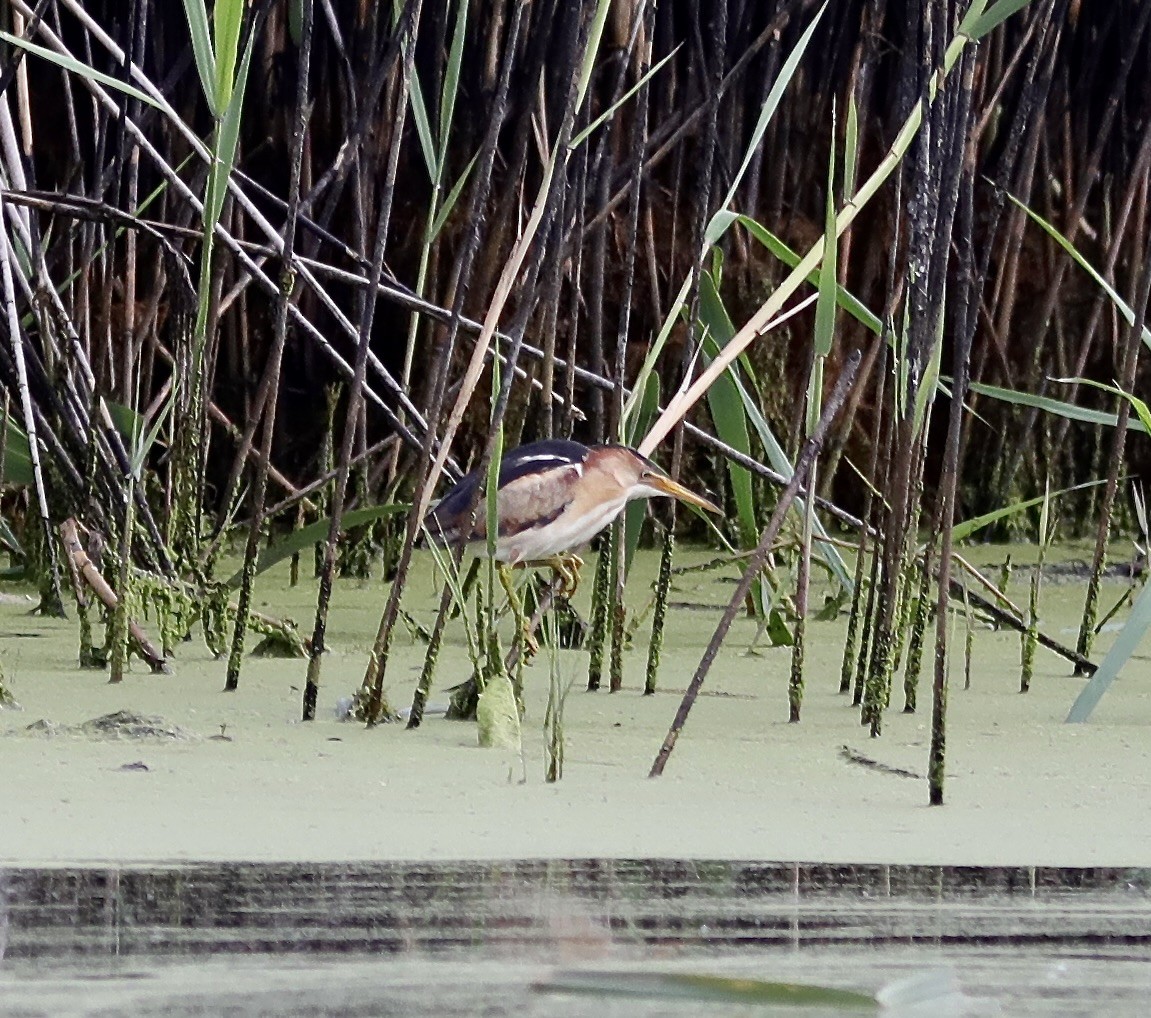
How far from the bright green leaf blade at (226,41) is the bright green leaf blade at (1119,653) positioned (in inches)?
50.5

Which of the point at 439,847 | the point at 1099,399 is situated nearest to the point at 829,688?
the point at 439,847

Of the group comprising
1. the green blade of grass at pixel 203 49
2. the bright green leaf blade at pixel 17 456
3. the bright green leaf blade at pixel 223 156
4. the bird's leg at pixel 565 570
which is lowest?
the bird's leg at pixel 565 570

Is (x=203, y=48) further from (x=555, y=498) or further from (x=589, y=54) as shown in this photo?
(x=555, y=498)

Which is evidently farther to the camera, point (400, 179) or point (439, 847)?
point (400, 179)

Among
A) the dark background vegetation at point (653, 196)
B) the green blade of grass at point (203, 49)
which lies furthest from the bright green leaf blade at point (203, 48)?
the dark background vegetation at point (653, 196)

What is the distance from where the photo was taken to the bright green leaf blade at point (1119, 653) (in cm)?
255

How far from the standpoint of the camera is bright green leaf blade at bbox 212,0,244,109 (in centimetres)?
257

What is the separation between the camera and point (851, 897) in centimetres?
192

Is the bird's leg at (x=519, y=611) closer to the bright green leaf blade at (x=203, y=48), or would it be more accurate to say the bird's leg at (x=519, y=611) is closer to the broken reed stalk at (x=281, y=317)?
the broken reed stalk at (x=281, y=317)

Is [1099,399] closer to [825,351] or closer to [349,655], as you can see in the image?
[349,655]

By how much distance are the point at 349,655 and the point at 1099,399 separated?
8.93 ft

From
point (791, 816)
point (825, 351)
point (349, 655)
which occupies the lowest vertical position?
point (349, 655)

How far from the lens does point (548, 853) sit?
6.79 feet

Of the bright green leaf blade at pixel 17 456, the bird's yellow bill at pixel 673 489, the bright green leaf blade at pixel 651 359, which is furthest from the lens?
the bright green leaf blade at pixel 17 456
